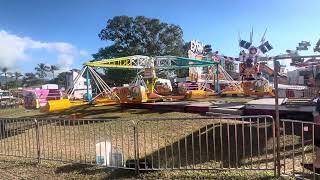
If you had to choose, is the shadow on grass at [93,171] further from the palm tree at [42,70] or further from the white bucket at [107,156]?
the palm tree at [42,70]

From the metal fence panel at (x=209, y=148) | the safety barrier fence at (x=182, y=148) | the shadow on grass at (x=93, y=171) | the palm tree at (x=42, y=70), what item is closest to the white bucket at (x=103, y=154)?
the safety barrier fence at (x=182, y=148)

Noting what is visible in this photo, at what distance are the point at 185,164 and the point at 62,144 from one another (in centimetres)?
404

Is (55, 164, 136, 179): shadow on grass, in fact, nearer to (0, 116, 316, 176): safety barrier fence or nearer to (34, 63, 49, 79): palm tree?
(0, 116, 316, 176): safety barrier fence

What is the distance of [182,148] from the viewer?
9.02m

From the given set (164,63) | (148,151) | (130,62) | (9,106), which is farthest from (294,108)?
(9,106)

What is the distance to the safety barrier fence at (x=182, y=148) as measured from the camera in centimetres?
691

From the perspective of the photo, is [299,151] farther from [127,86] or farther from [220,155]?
[127,86]

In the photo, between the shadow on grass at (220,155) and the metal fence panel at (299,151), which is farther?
the shadow on grass at (220,155)

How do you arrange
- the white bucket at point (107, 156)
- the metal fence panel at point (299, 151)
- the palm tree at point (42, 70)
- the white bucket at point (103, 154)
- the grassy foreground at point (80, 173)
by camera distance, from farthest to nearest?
1. the palm tree at point (42, 70)
2. the white bucket at point (103, 154)
3. the white bucket at point (107, 156)
4. the grassy foreground at point (80, 173)
5. the metal fence panel at point (299, 151)

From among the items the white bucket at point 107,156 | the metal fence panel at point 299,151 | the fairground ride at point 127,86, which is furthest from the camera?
the fairground ride at point 127,86

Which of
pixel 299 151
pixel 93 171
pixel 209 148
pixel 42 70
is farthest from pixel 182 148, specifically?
pixel 42 70

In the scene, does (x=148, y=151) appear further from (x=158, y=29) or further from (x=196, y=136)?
(x=158, y=29)

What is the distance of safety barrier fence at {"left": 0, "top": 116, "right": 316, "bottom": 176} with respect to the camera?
691 centimetres

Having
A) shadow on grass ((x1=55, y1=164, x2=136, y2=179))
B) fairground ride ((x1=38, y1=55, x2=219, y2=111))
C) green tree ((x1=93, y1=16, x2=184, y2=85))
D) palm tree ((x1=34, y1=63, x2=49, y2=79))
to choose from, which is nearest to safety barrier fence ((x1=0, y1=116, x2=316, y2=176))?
shadow on grass ((x1=55, y1=164, x2=136, y2=179))
